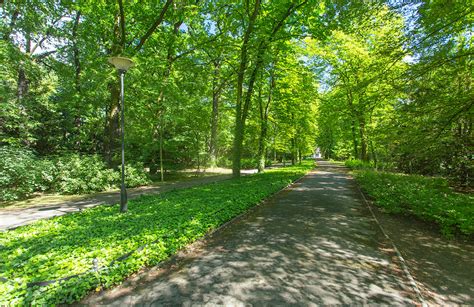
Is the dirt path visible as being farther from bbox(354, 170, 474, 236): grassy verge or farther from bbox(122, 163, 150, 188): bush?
bbox(354, 170, 474, 236): grassy verge

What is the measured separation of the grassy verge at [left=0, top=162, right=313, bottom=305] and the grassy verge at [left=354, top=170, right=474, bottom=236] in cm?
517

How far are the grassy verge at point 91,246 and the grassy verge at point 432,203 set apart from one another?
517 cm

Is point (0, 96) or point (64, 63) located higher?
point (64, 63)

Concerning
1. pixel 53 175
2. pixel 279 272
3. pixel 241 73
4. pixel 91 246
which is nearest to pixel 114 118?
pixel 53 175

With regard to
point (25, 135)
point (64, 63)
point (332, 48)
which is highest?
point (332, 48)

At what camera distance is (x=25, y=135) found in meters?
13.5

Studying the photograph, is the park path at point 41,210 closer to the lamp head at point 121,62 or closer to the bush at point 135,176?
the bush at point 135,176

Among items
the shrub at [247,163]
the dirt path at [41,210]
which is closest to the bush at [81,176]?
the dirt path at [41,210]

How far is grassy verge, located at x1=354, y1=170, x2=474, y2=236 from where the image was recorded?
5312 millimetres

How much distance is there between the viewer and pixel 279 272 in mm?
3525

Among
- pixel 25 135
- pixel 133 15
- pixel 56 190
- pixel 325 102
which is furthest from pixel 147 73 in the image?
pixel 325 102

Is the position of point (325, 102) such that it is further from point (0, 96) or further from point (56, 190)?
point (0, 96)

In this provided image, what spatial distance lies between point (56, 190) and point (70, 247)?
7.94m

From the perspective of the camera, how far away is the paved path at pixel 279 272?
9.61 ft
